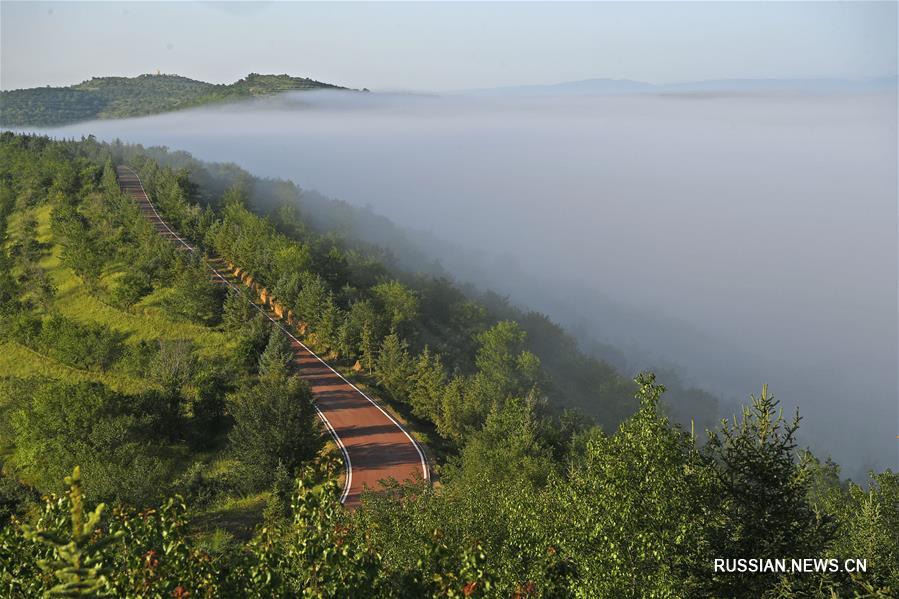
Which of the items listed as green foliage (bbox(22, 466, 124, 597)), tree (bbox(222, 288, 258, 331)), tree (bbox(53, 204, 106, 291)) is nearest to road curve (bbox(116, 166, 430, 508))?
tree (bbox(222, 288, 258, 331))

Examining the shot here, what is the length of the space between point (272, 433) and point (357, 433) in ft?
18.9

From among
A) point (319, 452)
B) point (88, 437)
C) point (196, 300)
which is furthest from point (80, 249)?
point (319, 452)

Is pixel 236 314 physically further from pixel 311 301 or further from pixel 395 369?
pixel 395 369

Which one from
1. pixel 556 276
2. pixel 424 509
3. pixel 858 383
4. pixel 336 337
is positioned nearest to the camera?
pixel 424 509

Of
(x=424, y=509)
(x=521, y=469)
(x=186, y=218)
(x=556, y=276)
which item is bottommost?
(x=556, y=276)

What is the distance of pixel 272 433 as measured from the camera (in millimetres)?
27000

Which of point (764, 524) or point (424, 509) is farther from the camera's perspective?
point (424, 509)

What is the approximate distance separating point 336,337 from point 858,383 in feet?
552

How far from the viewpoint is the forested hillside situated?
9352 millimetres

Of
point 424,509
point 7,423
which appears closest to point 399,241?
point 7,423

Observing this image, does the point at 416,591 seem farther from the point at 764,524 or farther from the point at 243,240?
the point at 243,240

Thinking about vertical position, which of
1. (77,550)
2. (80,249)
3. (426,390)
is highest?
(80,249)

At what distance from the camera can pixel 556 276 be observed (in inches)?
7392

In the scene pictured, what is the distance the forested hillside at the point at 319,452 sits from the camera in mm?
Answer: 9352
